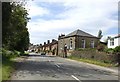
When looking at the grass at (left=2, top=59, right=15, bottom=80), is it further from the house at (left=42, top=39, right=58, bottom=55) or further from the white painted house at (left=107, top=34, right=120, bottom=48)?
the house at (left=42, top=39, right=58, bottom=55)

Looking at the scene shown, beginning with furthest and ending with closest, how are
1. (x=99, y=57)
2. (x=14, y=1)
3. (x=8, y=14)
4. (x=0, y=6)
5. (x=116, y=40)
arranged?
(x=116, y=40), (x=99, y=57), (x=14, y=1), (x=8, y=14), (x=0, y=6)

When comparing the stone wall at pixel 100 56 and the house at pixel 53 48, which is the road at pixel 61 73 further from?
the house at pixel 53 48

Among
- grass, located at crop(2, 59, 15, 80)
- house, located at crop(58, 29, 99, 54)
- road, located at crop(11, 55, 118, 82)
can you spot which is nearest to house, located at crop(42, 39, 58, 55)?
house, located at crop(58, 29, 99, 54)

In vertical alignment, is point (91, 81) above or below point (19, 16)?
below

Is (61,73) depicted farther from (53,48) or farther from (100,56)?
(53,48)

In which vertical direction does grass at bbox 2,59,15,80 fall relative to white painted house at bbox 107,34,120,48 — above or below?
below

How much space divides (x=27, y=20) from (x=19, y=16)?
816 centimetres

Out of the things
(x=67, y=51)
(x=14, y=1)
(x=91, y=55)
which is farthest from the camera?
(x=67, y=51)

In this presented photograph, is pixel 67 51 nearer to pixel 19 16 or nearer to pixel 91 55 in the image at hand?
pixel 91 55

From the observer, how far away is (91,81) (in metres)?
17.3

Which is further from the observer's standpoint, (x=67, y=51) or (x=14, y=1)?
(x=67, y=51)

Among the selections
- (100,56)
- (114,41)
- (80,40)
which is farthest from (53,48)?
(100,56)

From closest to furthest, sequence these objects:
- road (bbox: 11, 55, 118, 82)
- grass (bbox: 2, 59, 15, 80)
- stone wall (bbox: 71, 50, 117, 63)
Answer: grass (bbox: 2, 59, 15, 80)
road (bbox: 11, 55, 118, 82)
stone wall (bbox: 71, 50, 117, 63)

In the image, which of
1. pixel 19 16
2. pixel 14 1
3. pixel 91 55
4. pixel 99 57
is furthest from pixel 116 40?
pixel 14 1
